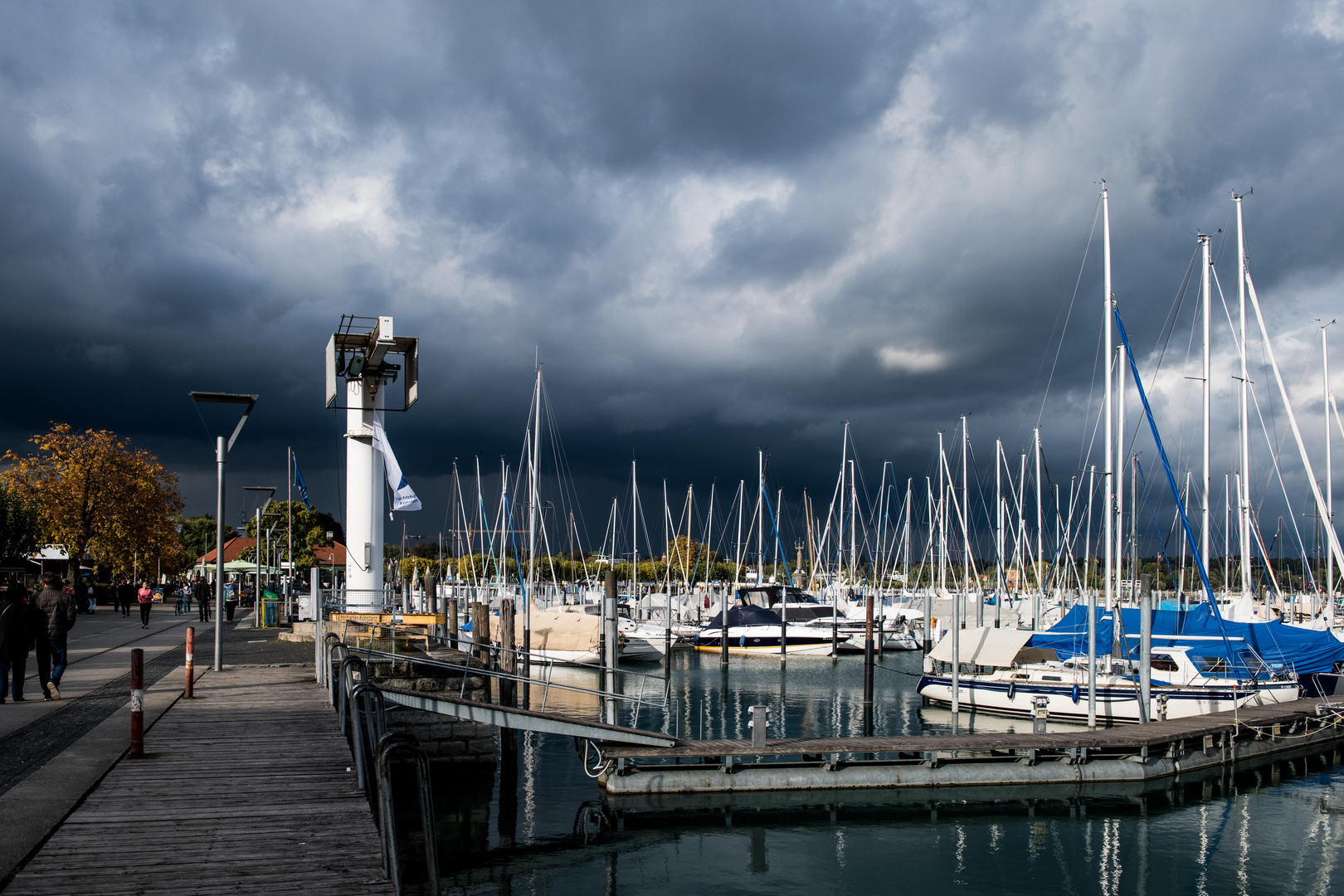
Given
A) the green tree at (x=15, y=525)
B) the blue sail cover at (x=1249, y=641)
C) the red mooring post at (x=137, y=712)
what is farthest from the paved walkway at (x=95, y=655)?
the blue sail cover at (x=1249, y=641)

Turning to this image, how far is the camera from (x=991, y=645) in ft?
105

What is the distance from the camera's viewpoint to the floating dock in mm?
21000

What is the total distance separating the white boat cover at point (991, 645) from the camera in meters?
31.8

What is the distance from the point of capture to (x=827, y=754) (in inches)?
916

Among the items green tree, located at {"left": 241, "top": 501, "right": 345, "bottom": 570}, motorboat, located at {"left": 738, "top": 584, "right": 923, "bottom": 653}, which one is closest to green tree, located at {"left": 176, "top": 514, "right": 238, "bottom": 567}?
green tree, located at {"left": 241, "top": 501, "right": 345, "bottom": 570}

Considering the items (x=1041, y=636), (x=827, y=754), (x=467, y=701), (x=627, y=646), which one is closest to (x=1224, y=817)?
(x=827, y=754)

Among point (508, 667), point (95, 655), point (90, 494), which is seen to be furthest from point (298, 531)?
point (508, 667)

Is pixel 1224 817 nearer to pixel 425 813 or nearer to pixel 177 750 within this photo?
pixel 425 813

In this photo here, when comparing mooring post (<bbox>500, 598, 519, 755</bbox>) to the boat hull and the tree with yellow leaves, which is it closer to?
the boat hull

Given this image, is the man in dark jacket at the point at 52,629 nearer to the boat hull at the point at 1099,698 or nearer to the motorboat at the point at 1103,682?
the motorboat at the point at 1103,682

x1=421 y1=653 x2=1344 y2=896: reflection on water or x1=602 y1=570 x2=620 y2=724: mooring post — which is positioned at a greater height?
x1=602 y1=570 x2=620 y2=724: mooring post

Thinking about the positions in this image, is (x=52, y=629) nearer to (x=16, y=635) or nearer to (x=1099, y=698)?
(x=16, y=635)

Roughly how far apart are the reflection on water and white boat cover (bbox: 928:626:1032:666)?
7.88 metres

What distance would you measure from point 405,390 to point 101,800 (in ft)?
71.8
